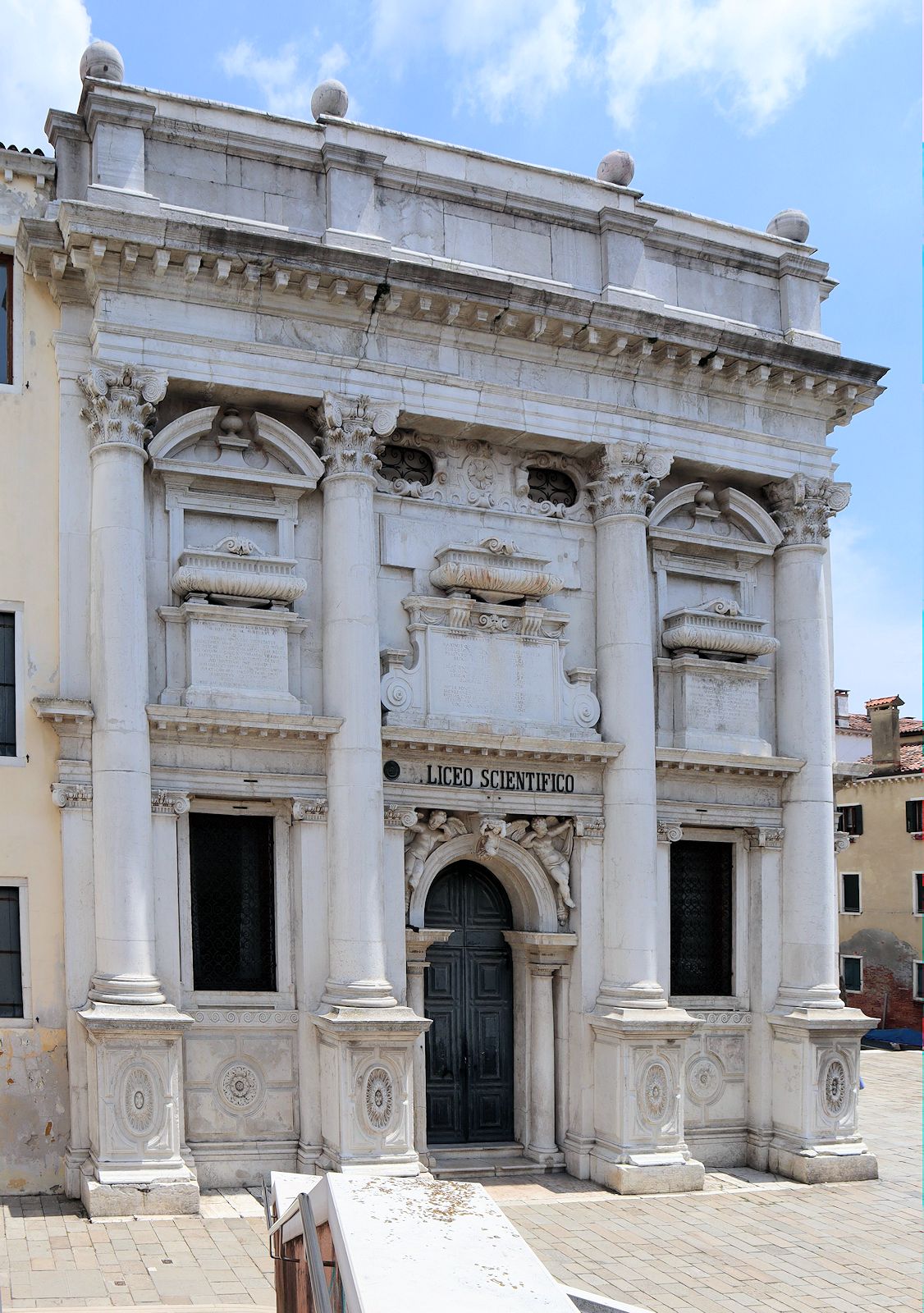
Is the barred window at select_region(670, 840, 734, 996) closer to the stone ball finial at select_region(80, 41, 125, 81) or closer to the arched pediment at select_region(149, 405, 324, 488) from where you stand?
the arched pediment at select_region(149, 405, 324, 488)

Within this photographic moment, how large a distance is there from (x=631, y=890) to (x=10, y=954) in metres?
7.26

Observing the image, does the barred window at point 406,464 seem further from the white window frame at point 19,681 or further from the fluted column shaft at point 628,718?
the white window frame at point 19,681

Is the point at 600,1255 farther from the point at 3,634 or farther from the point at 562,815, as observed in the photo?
the point at 3,634

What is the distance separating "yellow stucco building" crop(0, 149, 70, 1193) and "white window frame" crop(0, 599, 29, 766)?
10 mm

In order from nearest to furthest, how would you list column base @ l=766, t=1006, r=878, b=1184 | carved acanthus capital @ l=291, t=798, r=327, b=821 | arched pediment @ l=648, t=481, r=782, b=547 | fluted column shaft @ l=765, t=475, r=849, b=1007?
carved acanthus capital @ l=291, t=798, r=327, b=821, column base @ l=766, t=1006, r=878, b=1184, fluted column shaft @ l=765, t=475, r=849, b=1007, arched pediment @ l=648, t=481, r=782, b=547

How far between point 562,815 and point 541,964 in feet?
6.03

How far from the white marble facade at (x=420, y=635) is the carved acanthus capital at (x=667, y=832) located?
0.05 metres

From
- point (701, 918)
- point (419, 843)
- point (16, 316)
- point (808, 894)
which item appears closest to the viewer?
point (16, 316)

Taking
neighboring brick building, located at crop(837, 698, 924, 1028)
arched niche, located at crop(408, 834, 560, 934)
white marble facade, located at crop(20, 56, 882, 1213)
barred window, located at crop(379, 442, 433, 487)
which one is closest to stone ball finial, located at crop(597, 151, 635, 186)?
white marble facade, located at crop(20, 56, 882, 1213)

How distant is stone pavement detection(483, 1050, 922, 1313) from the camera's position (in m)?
13.2

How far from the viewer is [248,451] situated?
17172 mm

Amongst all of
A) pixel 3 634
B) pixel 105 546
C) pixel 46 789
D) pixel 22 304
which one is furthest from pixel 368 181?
pixel 46 789

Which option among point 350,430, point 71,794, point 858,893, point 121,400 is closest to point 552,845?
point 350,430

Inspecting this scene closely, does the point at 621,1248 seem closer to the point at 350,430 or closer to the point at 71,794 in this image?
the point at 71,794
